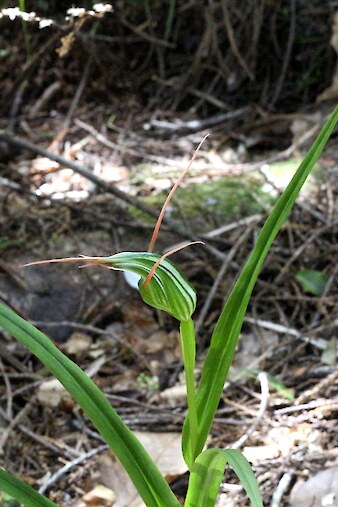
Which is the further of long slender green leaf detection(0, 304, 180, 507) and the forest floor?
the forest floor

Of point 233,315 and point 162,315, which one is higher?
point 162,315

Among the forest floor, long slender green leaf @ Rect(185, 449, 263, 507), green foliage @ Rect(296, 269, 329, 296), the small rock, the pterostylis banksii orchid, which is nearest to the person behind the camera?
the pterostylis banksii orchid

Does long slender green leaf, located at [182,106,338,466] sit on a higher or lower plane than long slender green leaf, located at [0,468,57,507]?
higher

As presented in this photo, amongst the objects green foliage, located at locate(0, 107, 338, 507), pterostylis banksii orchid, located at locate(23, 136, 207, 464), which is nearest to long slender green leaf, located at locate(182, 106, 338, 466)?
green foliage, located at locate(0, 107, 338, 507)

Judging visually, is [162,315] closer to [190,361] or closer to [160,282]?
[190,361]

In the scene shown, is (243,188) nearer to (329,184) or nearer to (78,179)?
(329,184)

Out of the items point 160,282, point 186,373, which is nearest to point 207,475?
point 186,373

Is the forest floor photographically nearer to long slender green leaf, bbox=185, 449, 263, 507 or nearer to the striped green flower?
long slender green leaf, bbox=185, 449, 263, 507

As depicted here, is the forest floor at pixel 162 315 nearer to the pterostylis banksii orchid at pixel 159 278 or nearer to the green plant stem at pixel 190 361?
the green plant stem at pixel 190 361
